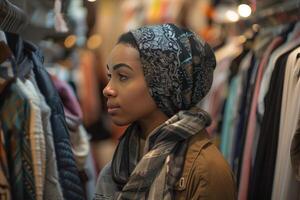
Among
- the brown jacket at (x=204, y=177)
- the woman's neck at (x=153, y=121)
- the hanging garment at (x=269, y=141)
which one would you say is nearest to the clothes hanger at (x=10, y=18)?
the woman's neck at (x=153, y=121)

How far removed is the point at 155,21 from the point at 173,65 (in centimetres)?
272

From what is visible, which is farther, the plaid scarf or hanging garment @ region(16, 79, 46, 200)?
the plaid scarf

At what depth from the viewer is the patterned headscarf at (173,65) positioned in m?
1.32

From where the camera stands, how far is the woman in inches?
49.8

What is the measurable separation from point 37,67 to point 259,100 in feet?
2.60

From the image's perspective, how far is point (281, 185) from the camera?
4.75 ft

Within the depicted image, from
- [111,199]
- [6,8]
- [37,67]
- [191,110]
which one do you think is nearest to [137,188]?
[111,199]

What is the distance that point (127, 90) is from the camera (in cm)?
133

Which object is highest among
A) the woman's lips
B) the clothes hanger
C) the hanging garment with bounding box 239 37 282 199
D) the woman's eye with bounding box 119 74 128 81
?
the clothes hanger

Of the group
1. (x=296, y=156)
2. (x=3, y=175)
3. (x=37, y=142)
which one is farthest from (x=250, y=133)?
(x=3, y=175)

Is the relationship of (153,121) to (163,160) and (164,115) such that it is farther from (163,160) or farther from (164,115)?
(163,160)

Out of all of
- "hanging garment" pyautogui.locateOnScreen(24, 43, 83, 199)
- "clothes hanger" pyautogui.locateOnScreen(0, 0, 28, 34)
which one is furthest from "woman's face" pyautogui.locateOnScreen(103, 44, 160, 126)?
"clothes hanger" pyautogui.locateOnScreen(0, 0, 28, 34)

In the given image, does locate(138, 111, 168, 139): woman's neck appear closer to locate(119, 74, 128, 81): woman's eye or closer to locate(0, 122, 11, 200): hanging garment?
locate(119, 74, 128, 81): woman's eye

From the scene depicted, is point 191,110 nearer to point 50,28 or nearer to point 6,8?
point 6,8
